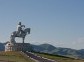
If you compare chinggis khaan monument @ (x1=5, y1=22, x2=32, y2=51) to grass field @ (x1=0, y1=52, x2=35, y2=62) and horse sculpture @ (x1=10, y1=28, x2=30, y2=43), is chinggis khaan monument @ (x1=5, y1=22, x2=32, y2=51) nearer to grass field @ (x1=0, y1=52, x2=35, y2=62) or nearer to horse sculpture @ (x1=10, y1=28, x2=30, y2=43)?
horse sculpture @ (x1=10, y1=28, x2=30, y2=43)

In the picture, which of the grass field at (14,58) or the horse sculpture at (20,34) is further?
the horse sculpture at (20,34)

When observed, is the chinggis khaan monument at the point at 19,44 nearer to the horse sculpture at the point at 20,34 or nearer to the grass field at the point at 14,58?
the horse sculpture at the point at 20,34

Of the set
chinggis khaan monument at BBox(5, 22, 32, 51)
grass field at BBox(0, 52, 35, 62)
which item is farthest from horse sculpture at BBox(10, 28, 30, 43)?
grass field at BBox(0, 52, 35, 62)

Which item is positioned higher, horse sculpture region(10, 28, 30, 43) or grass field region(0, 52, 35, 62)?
horse sculpture region(10, 28, 30, 43)

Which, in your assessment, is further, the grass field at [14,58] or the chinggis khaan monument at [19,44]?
the chinggis khaan monument at [19,44]

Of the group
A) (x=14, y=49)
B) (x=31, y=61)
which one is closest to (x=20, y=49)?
(x=14, y=49)

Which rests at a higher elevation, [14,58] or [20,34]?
[20,34]

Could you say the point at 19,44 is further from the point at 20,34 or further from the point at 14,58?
the point at 14,58

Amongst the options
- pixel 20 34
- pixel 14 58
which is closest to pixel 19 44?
pixel 20 34

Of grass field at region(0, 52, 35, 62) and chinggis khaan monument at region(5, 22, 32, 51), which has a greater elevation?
chinggis khaan monument at region(5, 22, 32, 51)

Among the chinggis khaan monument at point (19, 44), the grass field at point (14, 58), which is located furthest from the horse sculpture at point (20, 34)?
the grass field at point (14, 58)

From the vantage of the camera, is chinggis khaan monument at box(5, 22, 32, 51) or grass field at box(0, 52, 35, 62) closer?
grass field at box(0, 52, 35, 62)

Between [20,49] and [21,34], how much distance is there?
282 inches

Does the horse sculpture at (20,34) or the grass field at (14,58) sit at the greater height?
the horse sculpture at (20,34)
